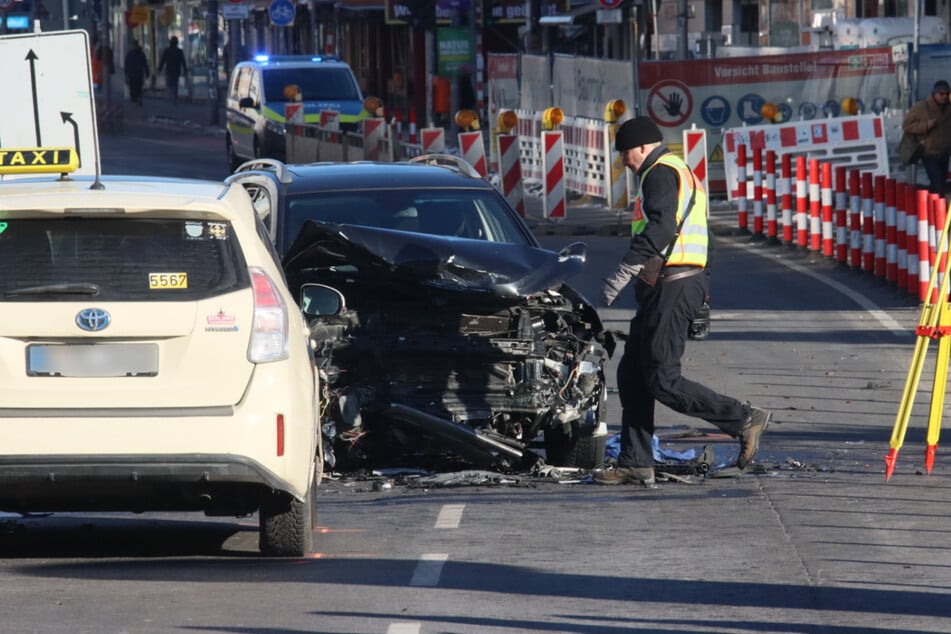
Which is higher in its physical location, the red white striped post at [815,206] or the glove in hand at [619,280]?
the glove in hand at [619,280]

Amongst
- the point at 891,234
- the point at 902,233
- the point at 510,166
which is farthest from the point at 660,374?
the point at 510,166

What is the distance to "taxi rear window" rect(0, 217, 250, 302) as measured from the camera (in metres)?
6.96

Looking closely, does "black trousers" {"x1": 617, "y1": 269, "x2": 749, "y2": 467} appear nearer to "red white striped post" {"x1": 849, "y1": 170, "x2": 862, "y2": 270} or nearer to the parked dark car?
the parked dark car

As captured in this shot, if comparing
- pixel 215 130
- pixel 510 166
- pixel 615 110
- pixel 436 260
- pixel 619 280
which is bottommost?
pixel 215 130

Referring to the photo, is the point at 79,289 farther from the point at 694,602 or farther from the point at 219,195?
the point at 694,602

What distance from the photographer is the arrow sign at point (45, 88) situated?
48.8 feet

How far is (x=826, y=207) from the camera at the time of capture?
2017 cm

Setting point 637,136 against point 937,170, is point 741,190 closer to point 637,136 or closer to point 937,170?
point 937,170

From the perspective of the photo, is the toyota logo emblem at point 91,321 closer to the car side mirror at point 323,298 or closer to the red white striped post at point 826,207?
the car side mirror at point 323,298

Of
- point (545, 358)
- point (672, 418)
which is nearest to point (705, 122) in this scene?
point (672, 418)

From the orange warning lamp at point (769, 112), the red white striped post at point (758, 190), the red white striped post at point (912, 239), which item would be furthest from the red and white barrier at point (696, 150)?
the red white striped post at point (912, 239)

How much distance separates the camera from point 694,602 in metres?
6.63

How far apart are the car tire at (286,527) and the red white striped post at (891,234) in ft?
37.3

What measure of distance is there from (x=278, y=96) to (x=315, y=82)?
1.33 metres
